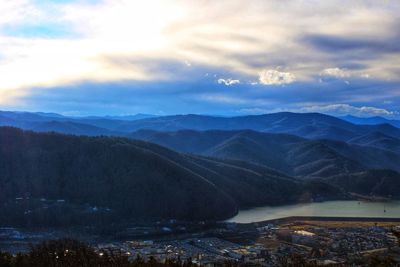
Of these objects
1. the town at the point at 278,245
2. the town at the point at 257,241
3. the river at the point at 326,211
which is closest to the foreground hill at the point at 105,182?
the river at the point at 326,211

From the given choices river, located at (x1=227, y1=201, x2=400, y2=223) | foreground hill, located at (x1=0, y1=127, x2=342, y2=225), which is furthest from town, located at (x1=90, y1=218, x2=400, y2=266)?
foreground hill, located at (x1=0, y1=127, x2=342, y2=225)

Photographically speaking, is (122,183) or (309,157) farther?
(309,157)

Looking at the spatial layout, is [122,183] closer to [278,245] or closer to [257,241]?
[257,241]

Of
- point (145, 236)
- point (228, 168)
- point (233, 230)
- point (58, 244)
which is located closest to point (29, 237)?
point (145, 236)

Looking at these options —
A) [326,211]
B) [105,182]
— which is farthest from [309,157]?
[105,182]

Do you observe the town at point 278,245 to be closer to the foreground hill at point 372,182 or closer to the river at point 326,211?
the river at point 326,211

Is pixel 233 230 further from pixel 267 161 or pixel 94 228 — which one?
pixel 267 161
